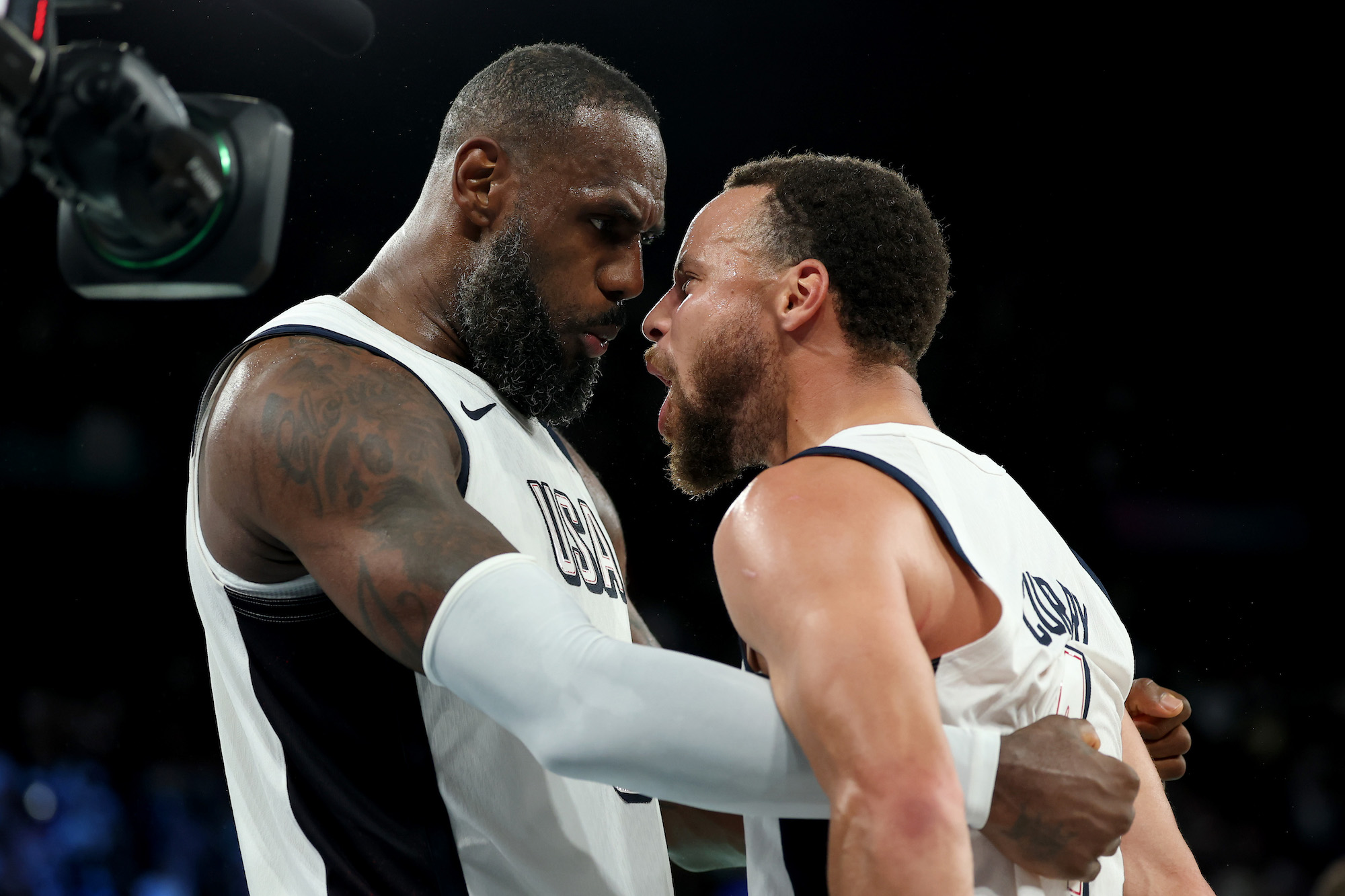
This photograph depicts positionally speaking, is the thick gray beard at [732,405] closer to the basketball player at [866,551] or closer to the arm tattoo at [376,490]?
the basketball player at [866,551]

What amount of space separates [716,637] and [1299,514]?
286 cm

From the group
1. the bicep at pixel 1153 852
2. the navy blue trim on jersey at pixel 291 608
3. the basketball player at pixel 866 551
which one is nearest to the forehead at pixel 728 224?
the basketball player at pixel 866 551

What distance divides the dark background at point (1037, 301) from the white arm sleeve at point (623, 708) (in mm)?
3933

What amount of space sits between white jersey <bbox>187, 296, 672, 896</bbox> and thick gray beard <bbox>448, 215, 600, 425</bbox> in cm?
26

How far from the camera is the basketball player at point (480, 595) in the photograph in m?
1.17

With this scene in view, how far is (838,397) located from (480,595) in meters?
0.66

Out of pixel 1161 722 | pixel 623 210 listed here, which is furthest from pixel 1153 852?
pixel 623 210

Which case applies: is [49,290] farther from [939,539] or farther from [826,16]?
[939,539]

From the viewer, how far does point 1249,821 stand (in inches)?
205

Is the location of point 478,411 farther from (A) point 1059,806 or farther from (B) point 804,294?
(A) point 1059,806

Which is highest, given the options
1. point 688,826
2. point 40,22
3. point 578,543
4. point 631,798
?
point 40,22

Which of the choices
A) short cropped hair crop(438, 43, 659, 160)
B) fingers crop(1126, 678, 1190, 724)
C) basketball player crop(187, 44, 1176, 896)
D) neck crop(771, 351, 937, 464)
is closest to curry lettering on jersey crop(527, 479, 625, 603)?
basketball player crop(187, 44, 1176, 896)

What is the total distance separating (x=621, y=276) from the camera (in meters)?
1.95

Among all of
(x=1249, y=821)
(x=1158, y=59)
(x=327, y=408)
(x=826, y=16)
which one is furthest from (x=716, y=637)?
(x=327, y=408)
